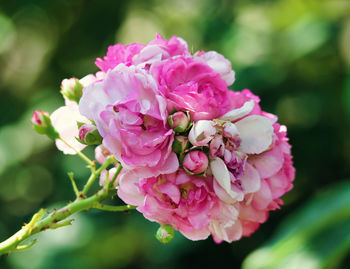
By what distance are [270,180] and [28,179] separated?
2.14 m

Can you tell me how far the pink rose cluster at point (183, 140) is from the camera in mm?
897

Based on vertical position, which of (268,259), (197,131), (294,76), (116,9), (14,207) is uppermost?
(197,131)

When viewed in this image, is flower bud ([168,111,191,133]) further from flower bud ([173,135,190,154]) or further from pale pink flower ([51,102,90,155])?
pale pink flower ([51,102,90,155])

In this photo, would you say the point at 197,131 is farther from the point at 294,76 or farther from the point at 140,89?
the point at 294,76

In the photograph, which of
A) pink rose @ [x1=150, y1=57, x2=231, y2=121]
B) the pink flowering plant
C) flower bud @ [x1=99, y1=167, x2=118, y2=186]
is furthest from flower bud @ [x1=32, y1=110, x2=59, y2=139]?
pink rose @ [x1=150, y1=57, x2=231, y2=121]

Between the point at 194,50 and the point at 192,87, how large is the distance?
1669 mm

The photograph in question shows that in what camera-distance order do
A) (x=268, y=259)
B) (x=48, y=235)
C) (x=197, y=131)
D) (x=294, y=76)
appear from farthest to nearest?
(x=294, y=76)
(x=48, y=235)
(x=268, y=259)
(x=197, y=131)

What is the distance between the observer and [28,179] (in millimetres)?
2908

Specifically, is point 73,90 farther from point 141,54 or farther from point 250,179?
point 250,179

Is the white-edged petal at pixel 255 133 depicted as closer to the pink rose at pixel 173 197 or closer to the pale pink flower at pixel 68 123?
the pink rose at pixel 173 197

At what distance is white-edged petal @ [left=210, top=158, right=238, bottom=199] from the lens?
2.99 feet

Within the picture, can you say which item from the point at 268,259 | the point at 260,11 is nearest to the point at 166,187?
the point at 268,259

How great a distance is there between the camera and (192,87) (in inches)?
37.3

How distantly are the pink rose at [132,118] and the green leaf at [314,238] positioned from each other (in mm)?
1266
